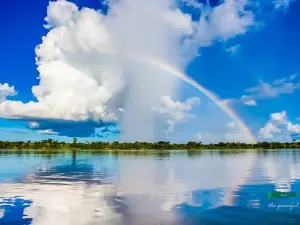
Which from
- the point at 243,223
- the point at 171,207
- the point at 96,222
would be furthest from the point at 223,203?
the point at 96,222

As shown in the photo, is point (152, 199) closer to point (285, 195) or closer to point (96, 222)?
point (96, 222)

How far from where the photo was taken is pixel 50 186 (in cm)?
3134

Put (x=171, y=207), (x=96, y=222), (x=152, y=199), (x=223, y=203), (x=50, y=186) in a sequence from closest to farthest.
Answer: (x=96, y=222) → (x=171, y=207) → (x=223, y=203) → (x=152, y=199) → (x=50, y=186)

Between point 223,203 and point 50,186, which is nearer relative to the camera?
point 223,203

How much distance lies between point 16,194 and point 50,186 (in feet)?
16.3

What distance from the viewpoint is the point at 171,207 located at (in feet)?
69.9

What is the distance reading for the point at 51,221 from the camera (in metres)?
17.9

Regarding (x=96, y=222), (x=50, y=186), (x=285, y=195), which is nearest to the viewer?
(x=96, y=222)

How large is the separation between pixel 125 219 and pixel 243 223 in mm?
6015

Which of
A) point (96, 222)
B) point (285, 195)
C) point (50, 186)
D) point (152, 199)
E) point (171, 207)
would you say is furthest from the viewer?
point (50, 186)

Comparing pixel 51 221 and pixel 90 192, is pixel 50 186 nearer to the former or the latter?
pixel 90 192

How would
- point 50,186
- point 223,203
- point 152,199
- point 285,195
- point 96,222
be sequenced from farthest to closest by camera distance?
point 50,186 → point 285,195 → point 152,199 → point 223,203 → point 96,222

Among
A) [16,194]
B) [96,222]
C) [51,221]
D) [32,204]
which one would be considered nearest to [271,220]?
[96,222]

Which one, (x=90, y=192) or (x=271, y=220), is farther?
(x=90, y=192)
